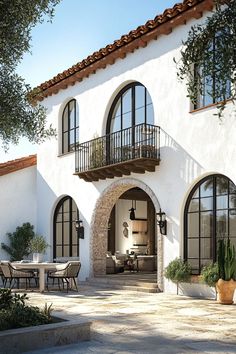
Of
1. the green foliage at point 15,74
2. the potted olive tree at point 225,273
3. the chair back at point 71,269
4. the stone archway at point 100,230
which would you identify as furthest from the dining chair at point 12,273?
the green foliage at point 15,74

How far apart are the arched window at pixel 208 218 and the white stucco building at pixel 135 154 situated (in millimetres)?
24

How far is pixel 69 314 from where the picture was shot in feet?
30.8

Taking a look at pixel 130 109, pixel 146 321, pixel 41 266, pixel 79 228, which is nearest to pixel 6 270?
pixel 41 266

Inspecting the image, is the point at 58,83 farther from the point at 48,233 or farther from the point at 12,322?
the point at 12,322

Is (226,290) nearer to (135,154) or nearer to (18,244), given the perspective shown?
(135,154)

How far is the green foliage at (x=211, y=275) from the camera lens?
37.2ft

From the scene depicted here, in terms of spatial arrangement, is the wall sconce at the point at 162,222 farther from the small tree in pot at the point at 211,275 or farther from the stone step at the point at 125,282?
the small tree in pot at the point at 211,275

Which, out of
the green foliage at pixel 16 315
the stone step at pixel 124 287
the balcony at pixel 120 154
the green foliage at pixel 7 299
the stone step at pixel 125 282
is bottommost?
the stone step at pixel 124 287

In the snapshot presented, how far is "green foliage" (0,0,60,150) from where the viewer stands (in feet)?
23.1

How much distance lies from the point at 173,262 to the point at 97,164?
395 centimetres

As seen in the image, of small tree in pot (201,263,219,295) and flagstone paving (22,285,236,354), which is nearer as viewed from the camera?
flagstone paving (22,285,236,354)

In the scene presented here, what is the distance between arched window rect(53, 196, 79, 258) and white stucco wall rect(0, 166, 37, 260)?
4.15 ft

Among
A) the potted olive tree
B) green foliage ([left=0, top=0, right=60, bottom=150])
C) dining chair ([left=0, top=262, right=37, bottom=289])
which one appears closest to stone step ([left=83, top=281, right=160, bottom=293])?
dining chair ([left=0, top=262, right=37, bottom=289])

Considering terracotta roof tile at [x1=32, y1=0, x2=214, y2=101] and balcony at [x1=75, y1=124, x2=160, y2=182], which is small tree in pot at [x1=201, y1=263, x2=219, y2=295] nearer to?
balcony at [x1=75, y1=124, x2=160, y2=182]
